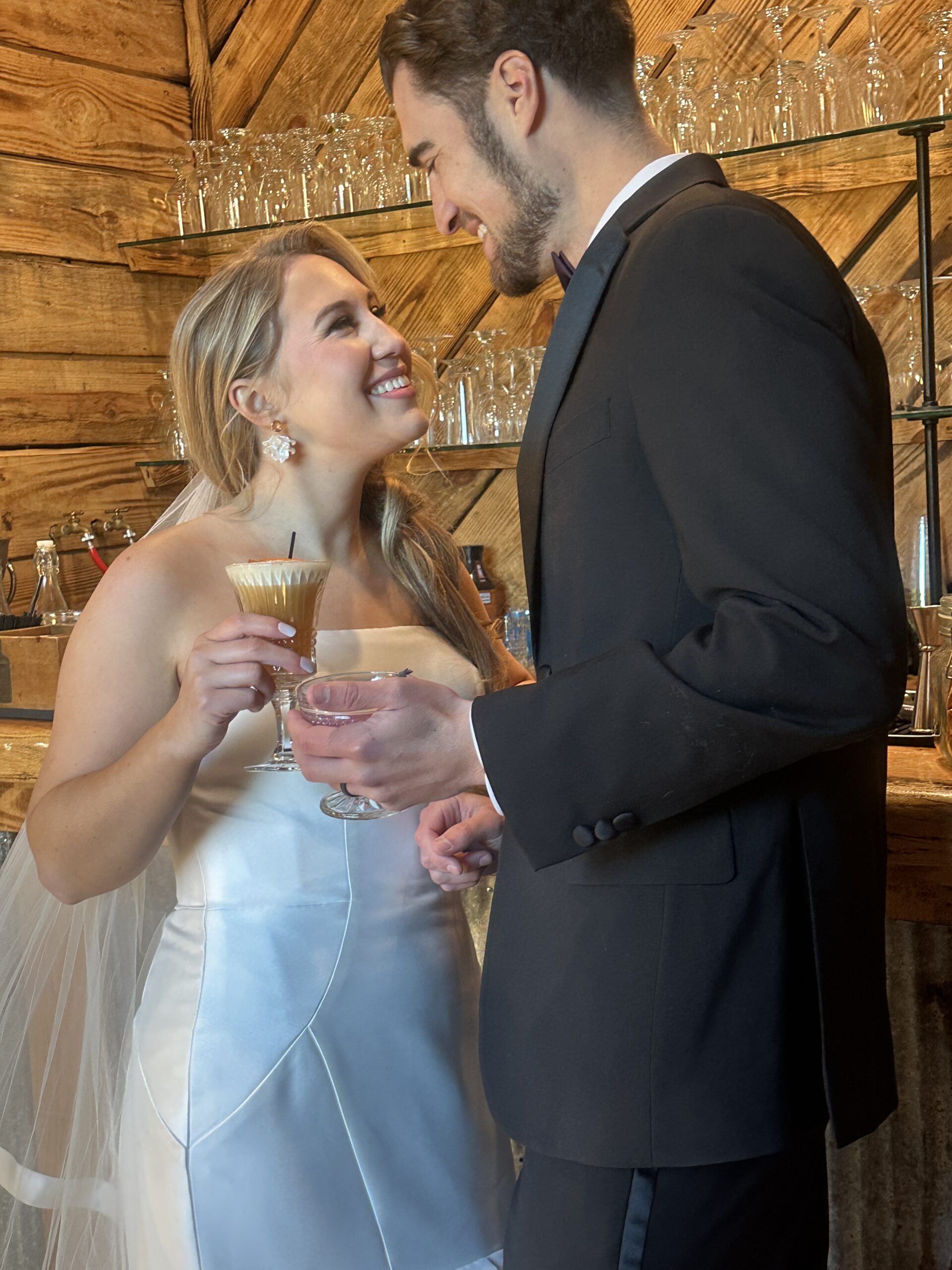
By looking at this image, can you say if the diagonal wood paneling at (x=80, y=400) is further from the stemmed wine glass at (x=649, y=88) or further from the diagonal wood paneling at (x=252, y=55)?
the stemmed wine glass at (x=649, y=88)

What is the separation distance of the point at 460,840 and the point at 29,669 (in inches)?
60.4

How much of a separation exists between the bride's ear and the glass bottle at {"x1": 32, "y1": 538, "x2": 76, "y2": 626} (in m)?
1.26

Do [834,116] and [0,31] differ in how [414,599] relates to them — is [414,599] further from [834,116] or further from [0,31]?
[0,31]

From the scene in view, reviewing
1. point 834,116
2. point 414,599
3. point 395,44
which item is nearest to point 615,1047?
point 414,599

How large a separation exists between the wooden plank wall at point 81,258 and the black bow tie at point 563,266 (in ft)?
6.84

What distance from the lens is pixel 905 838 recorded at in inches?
83.1

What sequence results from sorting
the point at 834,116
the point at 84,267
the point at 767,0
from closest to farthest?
the point at 834,116, the point at 767,0, the point at 84,267

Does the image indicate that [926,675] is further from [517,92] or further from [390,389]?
[517,92]

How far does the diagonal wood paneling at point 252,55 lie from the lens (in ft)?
11.7

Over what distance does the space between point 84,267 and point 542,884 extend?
2621mm

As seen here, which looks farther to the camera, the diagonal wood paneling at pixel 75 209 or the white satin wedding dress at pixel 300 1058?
the diagonal wood paneling at pixel 75 209

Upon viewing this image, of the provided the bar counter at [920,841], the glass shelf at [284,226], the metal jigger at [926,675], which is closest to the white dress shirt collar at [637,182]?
the bar counter at [920,841]

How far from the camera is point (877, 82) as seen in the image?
8.28 ft

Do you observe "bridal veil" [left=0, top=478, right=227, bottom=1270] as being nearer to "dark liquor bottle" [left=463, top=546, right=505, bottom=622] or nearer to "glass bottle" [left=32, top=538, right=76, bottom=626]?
"glass bottle" [left=32, top=538, right=76, bottom=626]
